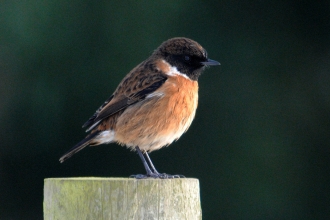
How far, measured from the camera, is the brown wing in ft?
23.1

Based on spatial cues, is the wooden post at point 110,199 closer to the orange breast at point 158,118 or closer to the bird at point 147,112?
the bird at point 147,112

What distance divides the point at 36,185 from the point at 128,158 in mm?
1532

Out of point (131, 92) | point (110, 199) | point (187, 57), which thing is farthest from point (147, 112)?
point (110, 199)

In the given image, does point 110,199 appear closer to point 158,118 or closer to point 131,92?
point 158,118

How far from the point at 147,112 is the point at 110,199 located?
242cm

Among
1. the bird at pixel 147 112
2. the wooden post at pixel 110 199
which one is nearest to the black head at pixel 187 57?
the bird at pixel 147 112

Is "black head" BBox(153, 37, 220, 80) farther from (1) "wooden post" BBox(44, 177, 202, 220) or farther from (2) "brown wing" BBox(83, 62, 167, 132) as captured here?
(1) "wooden post" BBox(44, 177, 202, 220)

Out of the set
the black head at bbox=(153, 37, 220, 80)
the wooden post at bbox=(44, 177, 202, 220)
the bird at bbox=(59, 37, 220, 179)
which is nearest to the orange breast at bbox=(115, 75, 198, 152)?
the bird at bbox=(59, 37, 220, 179)

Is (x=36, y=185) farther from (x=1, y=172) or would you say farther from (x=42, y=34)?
(x=42, y=34)

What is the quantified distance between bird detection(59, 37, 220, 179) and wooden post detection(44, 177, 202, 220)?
203 centimetres

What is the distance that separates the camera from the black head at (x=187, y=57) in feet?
24.3

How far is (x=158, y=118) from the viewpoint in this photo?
22.6 ft

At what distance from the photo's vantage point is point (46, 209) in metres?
4.74

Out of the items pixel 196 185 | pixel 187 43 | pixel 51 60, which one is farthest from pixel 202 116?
pixel 196 185
